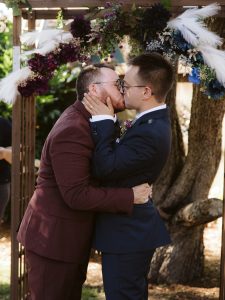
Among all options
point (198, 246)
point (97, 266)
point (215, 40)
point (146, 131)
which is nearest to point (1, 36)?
point (97, 266)

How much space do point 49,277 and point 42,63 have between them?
153 cm

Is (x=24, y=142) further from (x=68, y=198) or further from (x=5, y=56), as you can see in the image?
(x=5, y=56)

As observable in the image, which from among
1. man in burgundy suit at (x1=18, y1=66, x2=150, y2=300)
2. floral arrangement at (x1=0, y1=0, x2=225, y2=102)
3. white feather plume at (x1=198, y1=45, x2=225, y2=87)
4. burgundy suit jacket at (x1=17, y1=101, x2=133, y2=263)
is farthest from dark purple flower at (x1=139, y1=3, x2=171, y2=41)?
burgundy suit jacket at (x1=17, y1=101, x2=133, y2=263)

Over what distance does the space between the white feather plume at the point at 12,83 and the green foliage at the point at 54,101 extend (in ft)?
13.2

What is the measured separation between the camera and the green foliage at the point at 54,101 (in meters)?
8.32

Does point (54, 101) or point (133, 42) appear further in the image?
point (54, 101)

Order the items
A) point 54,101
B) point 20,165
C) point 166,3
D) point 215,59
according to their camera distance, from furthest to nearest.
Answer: point 54,101, point 20,165, point 166,3, point 215,59

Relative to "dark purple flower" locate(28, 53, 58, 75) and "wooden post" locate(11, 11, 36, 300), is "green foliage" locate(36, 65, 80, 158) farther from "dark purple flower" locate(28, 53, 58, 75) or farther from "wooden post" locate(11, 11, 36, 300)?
"dark purple flower" locate(28, 53, 58, 75)

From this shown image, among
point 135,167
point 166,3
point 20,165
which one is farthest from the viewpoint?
point 20,165

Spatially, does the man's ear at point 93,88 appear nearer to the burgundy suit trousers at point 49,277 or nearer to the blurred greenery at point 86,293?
the burgundy suit trousers at point 49,277

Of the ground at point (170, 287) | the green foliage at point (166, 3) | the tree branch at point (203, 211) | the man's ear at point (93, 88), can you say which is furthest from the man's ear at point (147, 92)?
the ground at point (170, 287)

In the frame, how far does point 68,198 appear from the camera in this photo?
3213 mm

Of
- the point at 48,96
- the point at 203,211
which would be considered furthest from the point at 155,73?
the point at 48,96

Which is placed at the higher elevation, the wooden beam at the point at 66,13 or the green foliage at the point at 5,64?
the wooden beam at the point at 66,13
